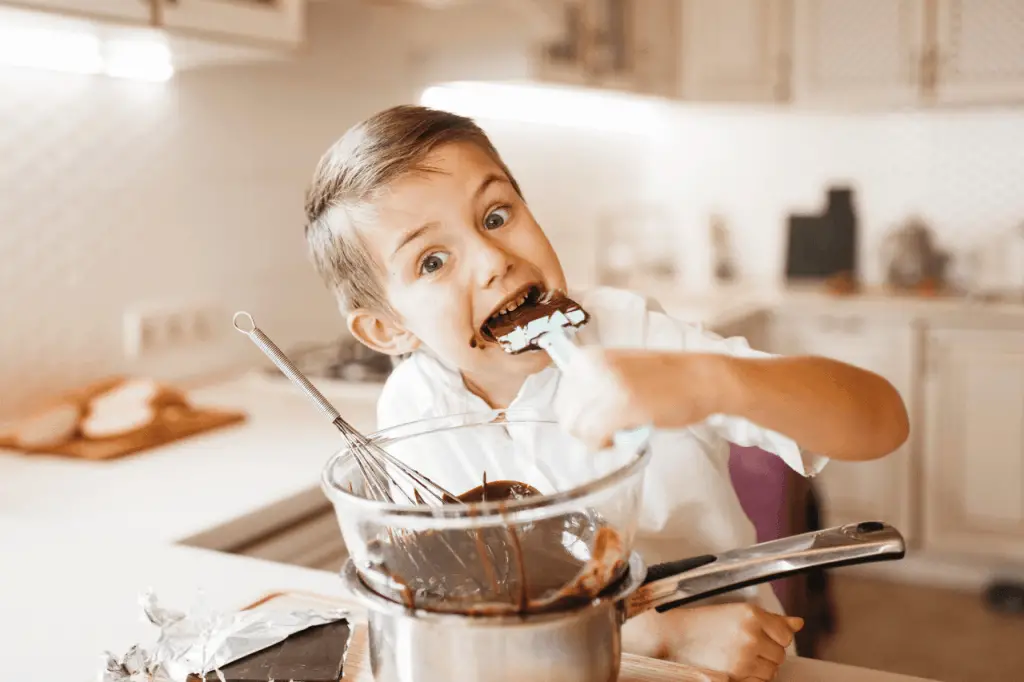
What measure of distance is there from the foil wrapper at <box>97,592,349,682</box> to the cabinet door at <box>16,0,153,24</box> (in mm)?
666

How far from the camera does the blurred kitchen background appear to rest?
1230mm

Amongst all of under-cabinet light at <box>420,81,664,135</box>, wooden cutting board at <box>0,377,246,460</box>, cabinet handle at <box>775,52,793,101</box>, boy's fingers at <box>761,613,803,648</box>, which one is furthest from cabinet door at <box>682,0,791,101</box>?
boy's fingers at <box>761,613,803,648</box>

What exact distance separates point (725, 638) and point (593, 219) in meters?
2.20

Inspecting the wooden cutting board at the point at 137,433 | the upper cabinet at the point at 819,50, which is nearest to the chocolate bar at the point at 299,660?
the wooden cutting board at the point at 137,433

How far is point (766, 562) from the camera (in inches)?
19.3

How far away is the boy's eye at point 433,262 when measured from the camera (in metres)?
0.64

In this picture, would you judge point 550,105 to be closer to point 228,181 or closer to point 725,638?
point 228,181

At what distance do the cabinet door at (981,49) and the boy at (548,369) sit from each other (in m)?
2.17

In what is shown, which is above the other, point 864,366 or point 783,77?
point 783,77

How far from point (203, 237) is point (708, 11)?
1.83 meters

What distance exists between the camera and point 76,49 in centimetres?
138

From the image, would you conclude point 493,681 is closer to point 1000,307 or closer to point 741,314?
point 741,314

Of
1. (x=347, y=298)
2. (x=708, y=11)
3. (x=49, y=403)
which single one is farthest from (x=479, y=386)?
(x=708, y=11)

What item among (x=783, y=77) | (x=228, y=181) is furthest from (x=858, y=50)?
(x=228, y=181)
